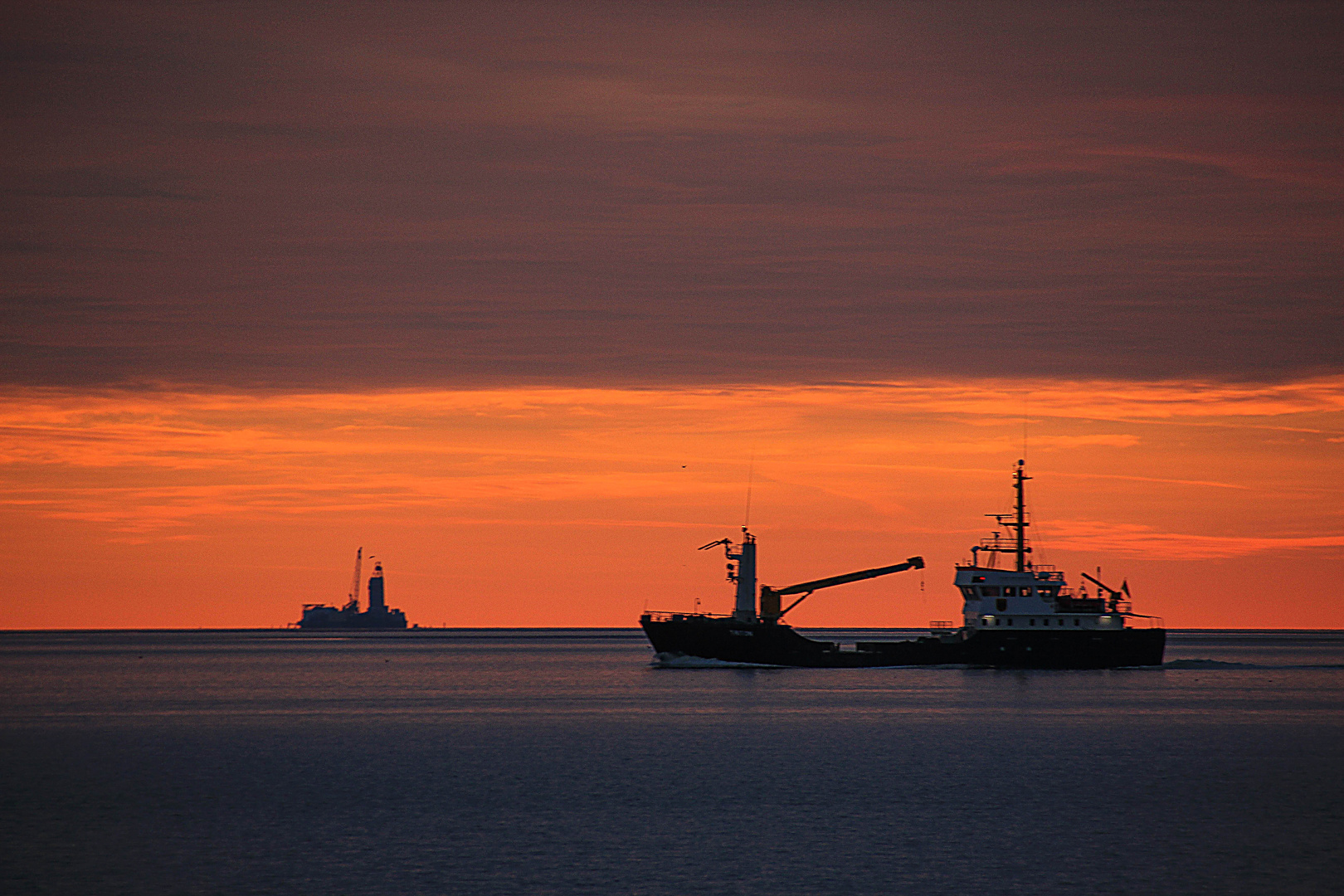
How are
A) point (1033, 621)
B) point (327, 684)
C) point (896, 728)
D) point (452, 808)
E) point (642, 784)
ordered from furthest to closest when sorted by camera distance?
point (327, 684) < point (1033, 621) < point (896, 728) < point (642, 784) < point (452, 808)

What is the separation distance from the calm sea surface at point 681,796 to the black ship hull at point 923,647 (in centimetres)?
527

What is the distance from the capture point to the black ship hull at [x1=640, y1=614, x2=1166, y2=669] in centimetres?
11406

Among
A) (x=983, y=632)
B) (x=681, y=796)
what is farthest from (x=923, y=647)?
(x=681, y=796)

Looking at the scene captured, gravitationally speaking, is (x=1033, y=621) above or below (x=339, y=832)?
above

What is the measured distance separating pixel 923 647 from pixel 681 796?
2660 inches

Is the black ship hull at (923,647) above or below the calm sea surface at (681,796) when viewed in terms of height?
above

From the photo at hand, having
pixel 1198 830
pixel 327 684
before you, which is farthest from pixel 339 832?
pixel 327 684

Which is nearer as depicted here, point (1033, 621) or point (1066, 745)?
point (1066, 745)

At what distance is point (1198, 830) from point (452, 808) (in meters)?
26.6

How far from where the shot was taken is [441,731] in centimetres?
8456

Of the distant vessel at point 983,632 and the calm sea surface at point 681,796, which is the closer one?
the calm sea surface at point 681,796

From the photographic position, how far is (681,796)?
180 ft

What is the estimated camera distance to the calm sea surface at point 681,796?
130ft

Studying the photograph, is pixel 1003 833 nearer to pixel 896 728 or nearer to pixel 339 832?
pixel 339 832
